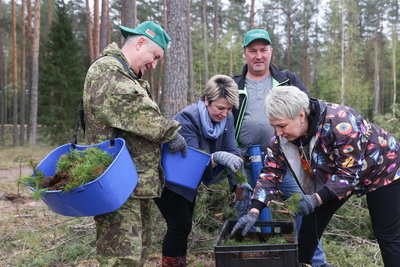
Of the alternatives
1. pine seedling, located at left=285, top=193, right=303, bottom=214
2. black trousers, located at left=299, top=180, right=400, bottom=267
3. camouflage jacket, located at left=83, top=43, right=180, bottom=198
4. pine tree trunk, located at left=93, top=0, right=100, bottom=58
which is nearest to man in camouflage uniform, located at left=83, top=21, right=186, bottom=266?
camouflage jacket, located at left=83, top=43, right=180, bottom=198

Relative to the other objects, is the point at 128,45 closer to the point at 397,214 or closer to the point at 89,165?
the point at 89,165

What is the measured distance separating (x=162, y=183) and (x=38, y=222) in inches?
121

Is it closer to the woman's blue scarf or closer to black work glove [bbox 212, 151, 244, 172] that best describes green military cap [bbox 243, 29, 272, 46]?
the woman's blue scarf

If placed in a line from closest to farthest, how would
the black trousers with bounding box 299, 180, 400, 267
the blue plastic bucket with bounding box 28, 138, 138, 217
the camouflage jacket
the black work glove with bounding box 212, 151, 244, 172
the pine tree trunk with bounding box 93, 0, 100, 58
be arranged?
1. the blue plastic bucket with bounding box 28, 138, 138, 217
2. the camouflage jacket
3. the black trousers with bounding box 299, 180, 400, 267
4. the black work glove with bounding box 212, 151, 244, 172
5. the pine tree trunk with bounding box 93, 0, 100, 58

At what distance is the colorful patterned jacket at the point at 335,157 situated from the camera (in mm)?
2029

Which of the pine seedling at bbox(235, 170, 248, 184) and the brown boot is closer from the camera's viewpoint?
the pine seedling at bbox(235, 170, 248, 184)

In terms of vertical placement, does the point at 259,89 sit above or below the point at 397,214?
above

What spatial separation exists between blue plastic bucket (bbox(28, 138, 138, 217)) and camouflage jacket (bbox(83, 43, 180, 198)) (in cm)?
13

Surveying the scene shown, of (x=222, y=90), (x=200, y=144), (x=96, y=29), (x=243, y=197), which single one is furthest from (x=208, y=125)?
(x=96, y=29)

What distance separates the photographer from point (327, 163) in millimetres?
2195

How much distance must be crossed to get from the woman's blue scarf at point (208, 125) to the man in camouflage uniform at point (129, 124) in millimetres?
352

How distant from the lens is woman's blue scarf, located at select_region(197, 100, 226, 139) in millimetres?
2523

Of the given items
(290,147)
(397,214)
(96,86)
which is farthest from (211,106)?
(397,214)

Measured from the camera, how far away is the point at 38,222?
183 inches
